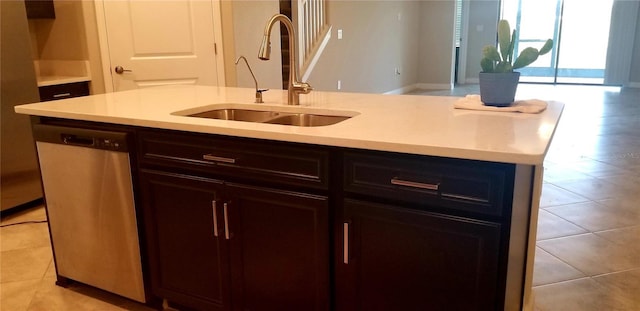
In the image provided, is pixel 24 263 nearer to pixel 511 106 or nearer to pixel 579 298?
pixel 511 106

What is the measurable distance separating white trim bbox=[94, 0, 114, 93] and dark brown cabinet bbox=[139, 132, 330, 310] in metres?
2.38

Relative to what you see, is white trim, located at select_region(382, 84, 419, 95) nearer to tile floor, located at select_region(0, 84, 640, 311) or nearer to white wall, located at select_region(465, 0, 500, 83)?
white wall, located at select_region(465, 0, 500, 83)

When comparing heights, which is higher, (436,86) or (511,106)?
(511,106)

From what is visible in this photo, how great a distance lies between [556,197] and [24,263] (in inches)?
135

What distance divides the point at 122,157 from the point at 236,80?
7.77 ft

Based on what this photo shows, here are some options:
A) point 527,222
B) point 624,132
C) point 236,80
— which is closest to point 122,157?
point 527,222

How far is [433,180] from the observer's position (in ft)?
4.59

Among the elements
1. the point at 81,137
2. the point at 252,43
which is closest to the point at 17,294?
the point at 81,137

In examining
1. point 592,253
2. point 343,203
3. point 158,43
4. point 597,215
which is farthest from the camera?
point 158,43

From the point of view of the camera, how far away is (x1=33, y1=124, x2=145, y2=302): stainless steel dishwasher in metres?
2.02

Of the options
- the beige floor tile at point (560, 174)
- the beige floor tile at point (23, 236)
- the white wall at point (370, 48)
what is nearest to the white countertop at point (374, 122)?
the beige floor tile at point (23, 236)

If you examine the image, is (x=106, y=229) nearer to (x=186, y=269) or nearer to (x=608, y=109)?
(x=186, y=269)

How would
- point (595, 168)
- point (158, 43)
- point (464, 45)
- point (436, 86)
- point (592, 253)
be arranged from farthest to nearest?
point (464, 45) → point (436, 86) → point (595, 168) → point (158, 43) → point (592, 253)

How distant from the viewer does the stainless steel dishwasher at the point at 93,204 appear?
6.63 feet
